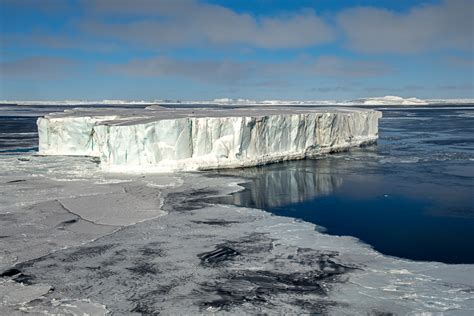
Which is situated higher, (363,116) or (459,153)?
(363,116)

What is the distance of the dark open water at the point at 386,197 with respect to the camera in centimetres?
945

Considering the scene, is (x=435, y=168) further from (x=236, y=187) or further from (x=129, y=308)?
(x=129, y=308)

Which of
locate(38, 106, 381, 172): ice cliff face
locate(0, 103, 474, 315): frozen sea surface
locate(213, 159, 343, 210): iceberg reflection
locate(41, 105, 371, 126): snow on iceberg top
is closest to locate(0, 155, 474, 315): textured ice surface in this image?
locate(0, 103, 474, 315): frozen sea surface

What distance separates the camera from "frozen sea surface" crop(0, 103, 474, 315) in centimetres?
638

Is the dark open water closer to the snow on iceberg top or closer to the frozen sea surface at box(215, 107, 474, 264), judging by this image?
the frozen sea surface at box(215, 107, 474, 264)

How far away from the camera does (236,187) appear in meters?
14.8

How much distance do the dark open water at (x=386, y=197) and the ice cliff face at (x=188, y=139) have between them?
3.03 feet

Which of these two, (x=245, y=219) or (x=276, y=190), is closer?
(x=245, y=219)

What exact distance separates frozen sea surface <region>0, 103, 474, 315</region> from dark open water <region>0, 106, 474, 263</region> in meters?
0.52

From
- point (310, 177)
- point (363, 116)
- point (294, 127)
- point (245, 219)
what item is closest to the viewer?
point (245, 219)

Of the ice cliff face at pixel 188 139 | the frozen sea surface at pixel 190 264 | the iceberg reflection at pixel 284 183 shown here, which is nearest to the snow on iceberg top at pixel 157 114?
the ice cliff face at pixel 188 139

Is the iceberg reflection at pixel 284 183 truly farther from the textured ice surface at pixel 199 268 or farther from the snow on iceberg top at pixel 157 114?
the snow on iceberg top at pixel 157 114

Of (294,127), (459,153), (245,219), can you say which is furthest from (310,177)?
(459,153)

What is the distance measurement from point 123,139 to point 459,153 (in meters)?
15.5
